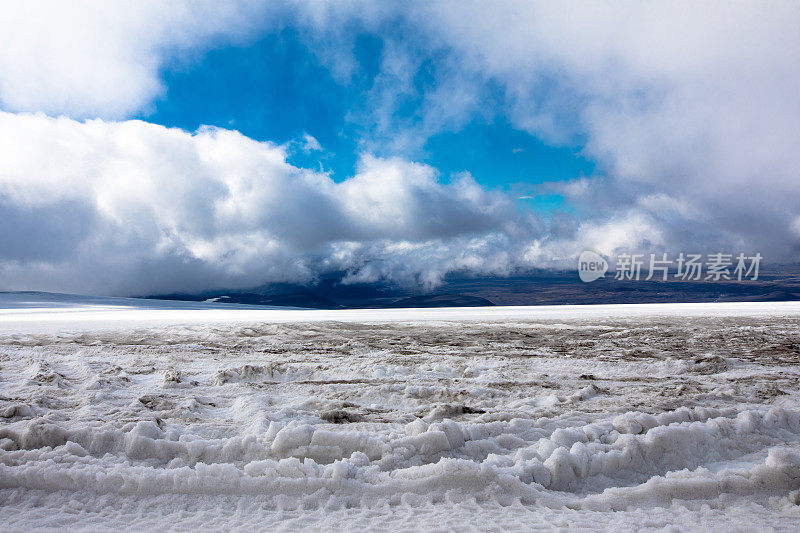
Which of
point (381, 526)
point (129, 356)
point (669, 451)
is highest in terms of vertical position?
point (669, 451)

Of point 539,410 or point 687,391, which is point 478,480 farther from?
point 687,391

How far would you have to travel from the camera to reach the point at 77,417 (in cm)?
363

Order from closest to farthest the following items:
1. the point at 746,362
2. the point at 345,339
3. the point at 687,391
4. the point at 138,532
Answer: the point at 138,532
the point at 687,391
the point at 746,362
the point at 345,339

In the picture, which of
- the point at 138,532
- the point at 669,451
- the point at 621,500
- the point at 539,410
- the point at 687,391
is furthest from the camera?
the point at 687,391

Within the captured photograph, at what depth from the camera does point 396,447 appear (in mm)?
3029

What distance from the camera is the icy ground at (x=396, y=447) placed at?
2.31m

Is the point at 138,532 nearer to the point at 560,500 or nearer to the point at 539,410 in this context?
the point at 560,500

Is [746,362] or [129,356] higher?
[746,362]

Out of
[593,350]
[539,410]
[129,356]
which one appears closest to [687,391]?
[539,410]

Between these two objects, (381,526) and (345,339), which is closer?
(381,526)

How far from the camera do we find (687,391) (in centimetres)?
473

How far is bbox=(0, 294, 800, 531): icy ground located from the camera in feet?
7.57

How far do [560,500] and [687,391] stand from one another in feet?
10.6

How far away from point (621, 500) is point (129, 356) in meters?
7.34
